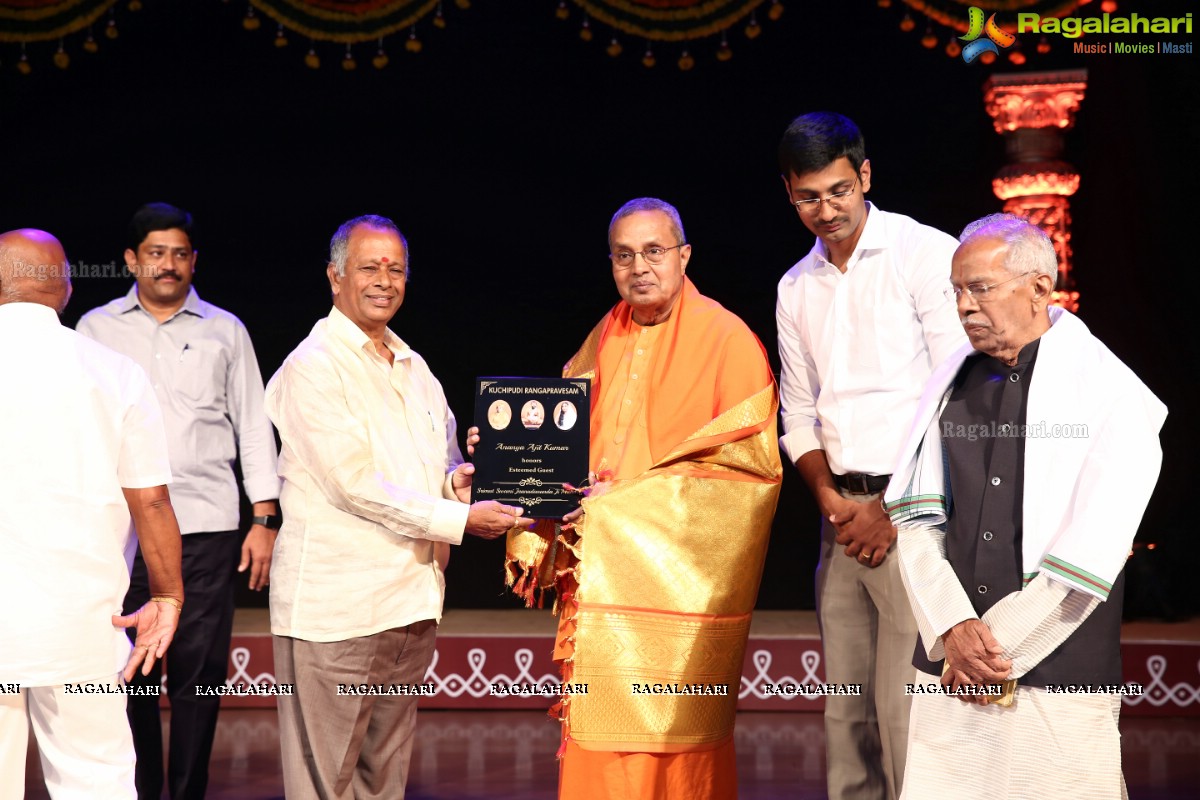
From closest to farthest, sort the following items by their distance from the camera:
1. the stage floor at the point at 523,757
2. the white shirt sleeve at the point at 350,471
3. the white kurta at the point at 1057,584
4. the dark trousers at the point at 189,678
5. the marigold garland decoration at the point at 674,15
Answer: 1. the white kurta at the point at 1057,584
2. the white shirt sleeve at the point at 350,471
3. the dark trousers at the point at 189,678
4. the stage floor at the point at 523,757
5. the marigold garland decoration at the point at 674,15

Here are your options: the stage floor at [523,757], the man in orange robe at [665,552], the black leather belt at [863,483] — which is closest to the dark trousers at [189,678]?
the stage floor at [523,757]

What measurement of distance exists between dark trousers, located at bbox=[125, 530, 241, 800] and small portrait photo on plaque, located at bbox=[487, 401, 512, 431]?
4.43 ft

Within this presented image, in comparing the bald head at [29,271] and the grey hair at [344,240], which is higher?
the grey hair at [344,240]

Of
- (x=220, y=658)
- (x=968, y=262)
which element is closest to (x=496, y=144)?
(x=220, y=658)

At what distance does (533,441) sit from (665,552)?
0.44 m

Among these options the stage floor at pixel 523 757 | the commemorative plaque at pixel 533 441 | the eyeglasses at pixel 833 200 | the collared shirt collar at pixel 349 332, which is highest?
the eyeglasses at pixel 833 200

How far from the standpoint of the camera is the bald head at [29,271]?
2.87 meters

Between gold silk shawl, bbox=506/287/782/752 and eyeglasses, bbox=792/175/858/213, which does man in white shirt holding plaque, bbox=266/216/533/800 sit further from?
eyeglasses, bbox=792/175/858/213

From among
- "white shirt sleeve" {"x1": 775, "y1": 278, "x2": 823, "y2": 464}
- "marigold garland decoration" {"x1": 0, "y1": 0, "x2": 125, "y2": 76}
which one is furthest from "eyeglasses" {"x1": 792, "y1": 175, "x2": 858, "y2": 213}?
"marigold garland decoration" {"x1": 0, "y1": 0, "x2": 125, "y2": 76}

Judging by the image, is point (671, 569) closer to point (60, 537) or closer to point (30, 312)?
point (60, 537)

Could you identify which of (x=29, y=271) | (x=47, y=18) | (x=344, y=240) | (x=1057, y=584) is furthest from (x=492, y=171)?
(x=1057, y=584)

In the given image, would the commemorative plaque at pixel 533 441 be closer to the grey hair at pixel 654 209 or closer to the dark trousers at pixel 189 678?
the grey hair at pixel 654 209

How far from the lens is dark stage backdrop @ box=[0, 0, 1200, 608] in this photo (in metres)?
6.77

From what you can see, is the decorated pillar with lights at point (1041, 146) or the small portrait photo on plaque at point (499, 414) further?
the decorated pillar with lights at point (1041, 146)
